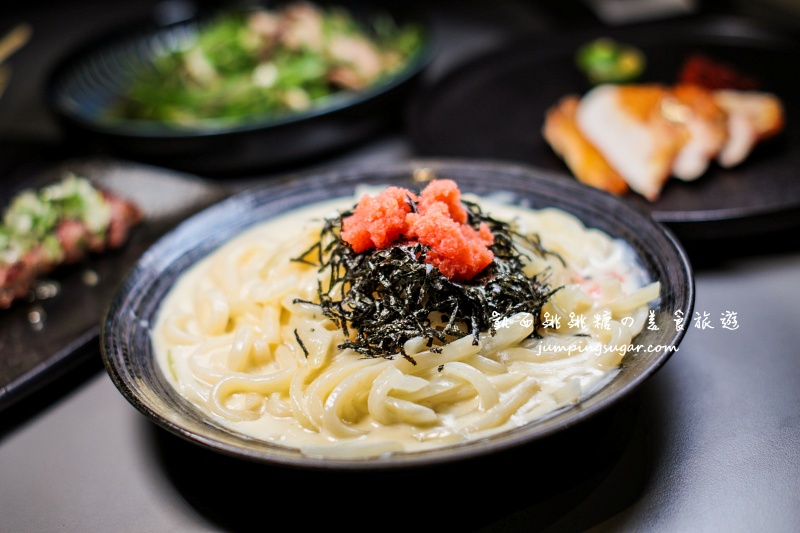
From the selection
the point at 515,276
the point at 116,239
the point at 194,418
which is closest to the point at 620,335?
the point at 515,276

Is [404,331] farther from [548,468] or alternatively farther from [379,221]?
[548,468]

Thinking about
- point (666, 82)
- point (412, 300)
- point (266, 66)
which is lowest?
point (666, 82)

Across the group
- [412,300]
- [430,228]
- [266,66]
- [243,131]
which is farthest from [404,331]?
[266,66]

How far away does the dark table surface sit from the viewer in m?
2.16

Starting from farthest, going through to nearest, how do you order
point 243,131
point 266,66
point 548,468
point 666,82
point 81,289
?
point 266,66
point 666,82
point 243,131
point 81,289
point 548,468

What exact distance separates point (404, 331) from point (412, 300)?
0.11 metres

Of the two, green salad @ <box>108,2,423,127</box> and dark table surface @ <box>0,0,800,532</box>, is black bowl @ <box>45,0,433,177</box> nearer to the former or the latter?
green salad @ <box>108,2,423,127</box>

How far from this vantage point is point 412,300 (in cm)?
233

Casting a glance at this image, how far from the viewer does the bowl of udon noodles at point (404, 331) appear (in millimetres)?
2109

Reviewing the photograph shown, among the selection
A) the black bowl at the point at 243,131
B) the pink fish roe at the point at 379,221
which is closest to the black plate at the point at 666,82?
the black bowl at the point at 243,131

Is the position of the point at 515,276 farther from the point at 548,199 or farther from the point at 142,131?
the point at 142,131

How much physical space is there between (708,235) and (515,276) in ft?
3.91

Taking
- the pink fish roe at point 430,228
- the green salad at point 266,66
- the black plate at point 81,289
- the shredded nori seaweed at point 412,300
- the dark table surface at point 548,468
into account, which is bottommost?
the dark table surface at point 548,468

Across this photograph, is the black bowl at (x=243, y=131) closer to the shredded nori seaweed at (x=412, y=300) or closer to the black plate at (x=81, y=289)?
the black plate at (x=81, y=289)
